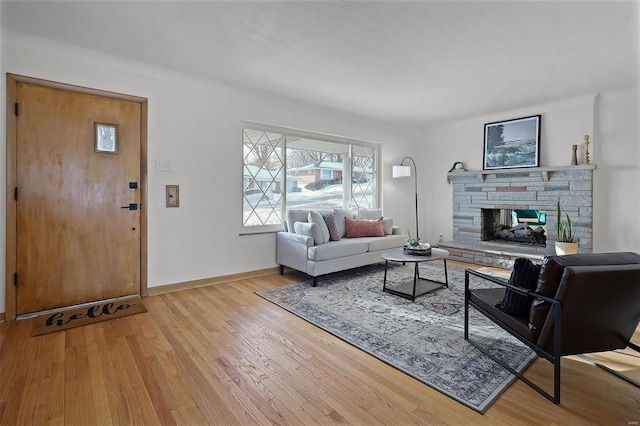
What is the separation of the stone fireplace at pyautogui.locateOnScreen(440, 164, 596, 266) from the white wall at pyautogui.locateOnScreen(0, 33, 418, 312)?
3.37 meters

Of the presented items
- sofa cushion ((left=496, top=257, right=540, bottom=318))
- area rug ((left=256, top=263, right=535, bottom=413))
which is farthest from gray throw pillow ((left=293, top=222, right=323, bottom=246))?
sofa cushion ((left=496, top=257, right=540, bottom=318))

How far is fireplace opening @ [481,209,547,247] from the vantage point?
5.14 m

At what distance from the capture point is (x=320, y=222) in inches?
168

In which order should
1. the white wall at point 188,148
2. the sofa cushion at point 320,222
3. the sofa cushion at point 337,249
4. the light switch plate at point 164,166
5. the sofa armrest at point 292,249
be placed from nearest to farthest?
the white wall at point 188,148 → the light switch plate at point 164,166 → the sofa cushion at point 337,249 → the sofa armrest at point 292,249 → the sofa cushion at point 320,222

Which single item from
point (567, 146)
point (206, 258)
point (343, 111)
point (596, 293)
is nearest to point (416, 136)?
point (343, 111)

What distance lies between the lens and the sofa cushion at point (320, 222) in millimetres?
4152

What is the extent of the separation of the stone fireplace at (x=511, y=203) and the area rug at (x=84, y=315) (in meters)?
4.74

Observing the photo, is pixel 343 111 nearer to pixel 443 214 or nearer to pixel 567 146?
pixel 443 214

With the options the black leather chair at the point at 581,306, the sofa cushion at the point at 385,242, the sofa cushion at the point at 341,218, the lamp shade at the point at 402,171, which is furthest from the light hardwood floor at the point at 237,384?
the lamp shade at the point at 402,171

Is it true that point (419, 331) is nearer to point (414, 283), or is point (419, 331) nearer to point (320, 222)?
point (414, 283)

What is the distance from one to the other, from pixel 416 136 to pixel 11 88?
20.0 ft

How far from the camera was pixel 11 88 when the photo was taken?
2.76 metres

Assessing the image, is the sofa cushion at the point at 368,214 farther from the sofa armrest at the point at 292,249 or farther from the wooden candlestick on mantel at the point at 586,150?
the wooden candlestick on mantel at the point at 586,150

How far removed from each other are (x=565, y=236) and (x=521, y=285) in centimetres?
344
